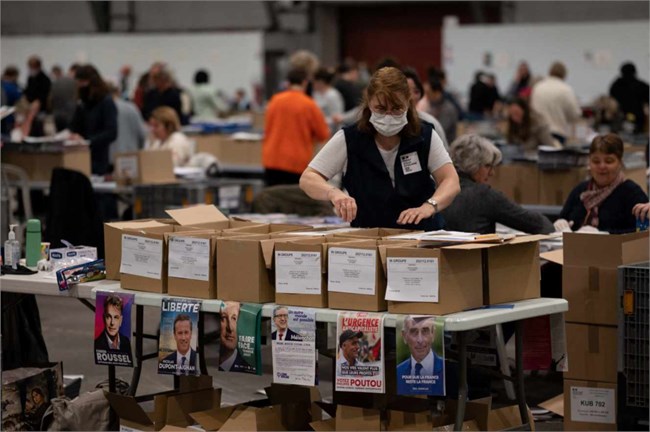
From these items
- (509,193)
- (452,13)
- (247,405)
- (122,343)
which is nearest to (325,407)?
(247,405)

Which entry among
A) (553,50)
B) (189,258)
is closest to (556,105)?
(553,50)

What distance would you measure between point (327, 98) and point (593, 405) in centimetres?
643

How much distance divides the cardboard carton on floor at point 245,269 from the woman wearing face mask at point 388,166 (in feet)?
1.40

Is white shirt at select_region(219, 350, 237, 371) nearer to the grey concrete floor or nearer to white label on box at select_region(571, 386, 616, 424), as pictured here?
the grey concrete floor

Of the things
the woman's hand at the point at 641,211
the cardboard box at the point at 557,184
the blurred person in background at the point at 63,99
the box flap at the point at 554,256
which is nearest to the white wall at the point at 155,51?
the blurred person in background at the point at 63,99

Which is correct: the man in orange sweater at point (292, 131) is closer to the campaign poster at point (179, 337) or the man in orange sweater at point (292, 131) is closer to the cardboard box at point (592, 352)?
the cardboard box at point (592, 352)

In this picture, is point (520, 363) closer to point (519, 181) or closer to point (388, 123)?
point (388, 123)

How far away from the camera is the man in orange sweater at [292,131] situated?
27.5 feet

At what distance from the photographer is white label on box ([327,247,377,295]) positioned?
153 inches

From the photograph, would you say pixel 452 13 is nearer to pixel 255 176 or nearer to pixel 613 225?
pixel 255 176

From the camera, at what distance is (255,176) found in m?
10.2

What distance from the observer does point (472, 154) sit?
5336 millimetres

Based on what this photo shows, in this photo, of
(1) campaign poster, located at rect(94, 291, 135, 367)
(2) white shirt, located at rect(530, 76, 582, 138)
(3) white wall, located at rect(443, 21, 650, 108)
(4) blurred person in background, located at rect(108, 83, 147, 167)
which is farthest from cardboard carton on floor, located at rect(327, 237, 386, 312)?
(3) white wall, located at rect(443, 21, 650, 108)

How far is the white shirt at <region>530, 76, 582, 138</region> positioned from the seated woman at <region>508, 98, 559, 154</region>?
277 centimetres
